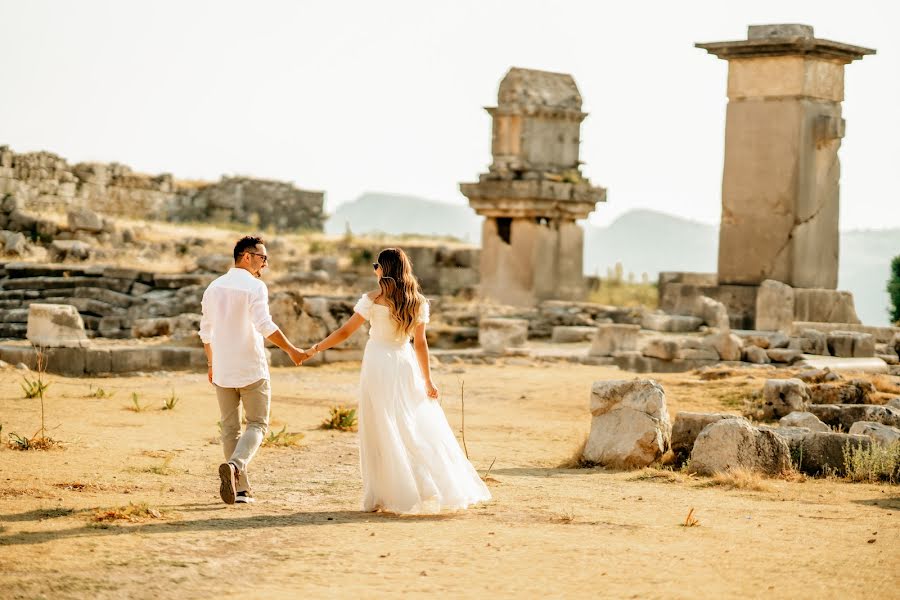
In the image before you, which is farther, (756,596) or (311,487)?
(311,487)

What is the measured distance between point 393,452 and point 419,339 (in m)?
0.74

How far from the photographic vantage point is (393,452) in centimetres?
745

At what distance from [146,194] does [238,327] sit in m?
27.3

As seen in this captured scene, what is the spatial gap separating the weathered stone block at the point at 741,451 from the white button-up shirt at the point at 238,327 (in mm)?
3406

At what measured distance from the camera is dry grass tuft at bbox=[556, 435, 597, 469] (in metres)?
10.0

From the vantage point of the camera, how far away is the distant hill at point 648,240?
88.6m

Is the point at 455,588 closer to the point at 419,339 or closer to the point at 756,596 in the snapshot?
the point at 756,596

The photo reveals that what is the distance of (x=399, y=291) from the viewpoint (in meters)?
7.67

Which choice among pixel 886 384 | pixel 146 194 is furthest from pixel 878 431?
pixel 146 194

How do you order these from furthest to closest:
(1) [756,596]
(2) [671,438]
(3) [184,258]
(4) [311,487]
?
(3) [184,258] → (2) [671,438] → (4) [311,487] → (1) [756,596]

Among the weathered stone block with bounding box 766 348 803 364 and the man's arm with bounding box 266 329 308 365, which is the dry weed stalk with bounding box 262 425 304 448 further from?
the weathered stone block with bounding box 766 348 803 364

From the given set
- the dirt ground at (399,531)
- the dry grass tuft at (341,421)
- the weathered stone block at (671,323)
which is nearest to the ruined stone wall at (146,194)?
the weathered stone block at (671,323)

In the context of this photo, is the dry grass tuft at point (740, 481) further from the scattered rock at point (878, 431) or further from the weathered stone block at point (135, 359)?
the weathered stone block at point (135, 359)

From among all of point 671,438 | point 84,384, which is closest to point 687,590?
point 671,438
